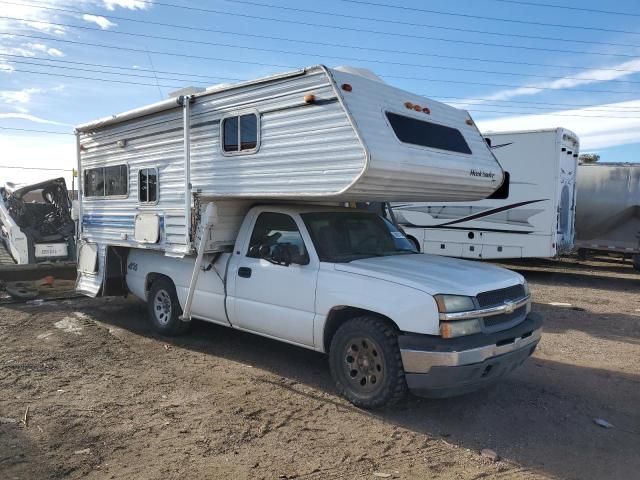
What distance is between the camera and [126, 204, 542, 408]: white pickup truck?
4.49m

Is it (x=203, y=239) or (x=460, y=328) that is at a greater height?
(x=203, y=239)

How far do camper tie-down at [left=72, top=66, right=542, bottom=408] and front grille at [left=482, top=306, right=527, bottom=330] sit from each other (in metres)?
0.01

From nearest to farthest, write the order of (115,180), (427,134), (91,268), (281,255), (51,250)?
(281,255), (427,134), (115,180), (91,268), (51,250)

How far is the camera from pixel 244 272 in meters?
6.07

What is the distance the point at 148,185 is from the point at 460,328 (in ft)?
15.6

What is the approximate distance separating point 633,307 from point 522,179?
3.90 metres

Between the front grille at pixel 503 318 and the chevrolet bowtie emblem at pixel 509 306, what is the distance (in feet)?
0.16

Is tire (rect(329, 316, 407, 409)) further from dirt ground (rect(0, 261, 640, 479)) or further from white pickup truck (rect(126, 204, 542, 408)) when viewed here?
dirt ground (rect(0, 261, 640, 479))

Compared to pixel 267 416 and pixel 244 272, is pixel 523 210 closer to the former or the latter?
pixel 244 272

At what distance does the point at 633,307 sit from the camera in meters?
10.3

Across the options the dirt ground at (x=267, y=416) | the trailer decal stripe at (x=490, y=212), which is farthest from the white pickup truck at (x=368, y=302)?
the trailer decal stripe at (x=490, y=212)

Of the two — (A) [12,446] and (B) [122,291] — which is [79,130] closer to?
(B) [122,291]

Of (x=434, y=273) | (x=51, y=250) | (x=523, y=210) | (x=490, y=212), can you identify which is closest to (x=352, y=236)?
(x=434, y=273)

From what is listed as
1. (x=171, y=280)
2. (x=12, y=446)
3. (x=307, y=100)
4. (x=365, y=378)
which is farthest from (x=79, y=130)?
(x=365, y=378)
